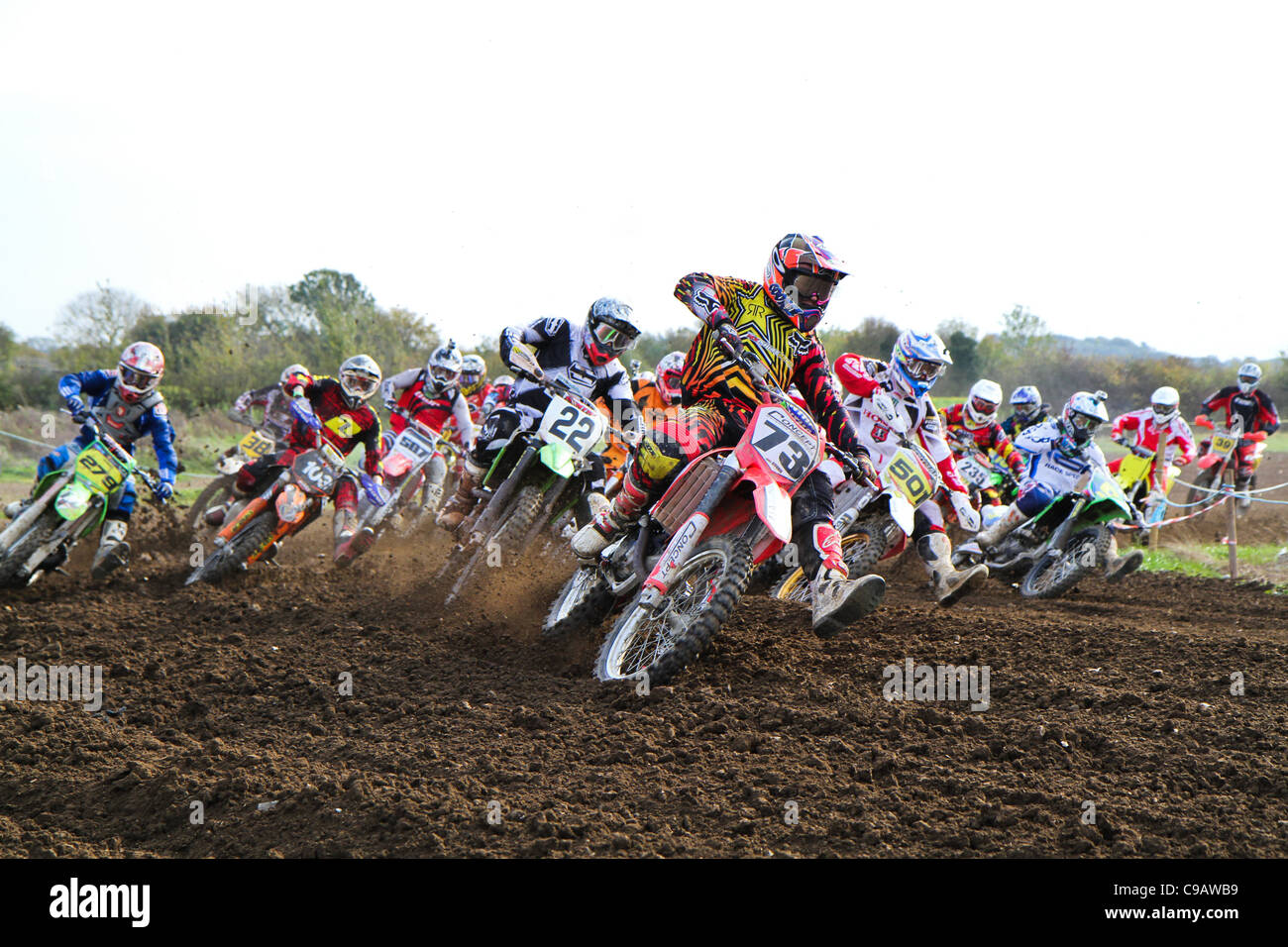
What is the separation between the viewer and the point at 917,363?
8.55 meters

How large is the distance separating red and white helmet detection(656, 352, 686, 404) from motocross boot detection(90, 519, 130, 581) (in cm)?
611

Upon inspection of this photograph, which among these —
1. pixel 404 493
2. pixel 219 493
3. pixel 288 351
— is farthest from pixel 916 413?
pixel 288 351

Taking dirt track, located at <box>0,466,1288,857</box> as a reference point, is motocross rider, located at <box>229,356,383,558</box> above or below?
above

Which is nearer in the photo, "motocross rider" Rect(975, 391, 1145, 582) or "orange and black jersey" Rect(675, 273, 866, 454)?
"orange and black jersey" Rect(675, 273, 866, 454)

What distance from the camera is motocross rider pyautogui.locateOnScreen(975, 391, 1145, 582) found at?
389 inches

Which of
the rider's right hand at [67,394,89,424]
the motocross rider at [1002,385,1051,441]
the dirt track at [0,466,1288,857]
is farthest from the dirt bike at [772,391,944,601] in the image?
the motocross rider at [1002,385,1051,441]

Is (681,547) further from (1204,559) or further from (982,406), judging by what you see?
(1204,559)

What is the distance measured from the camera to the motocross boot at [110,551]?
27.6 ft

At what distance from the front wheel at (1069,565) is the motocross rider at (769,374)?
4.47 meters

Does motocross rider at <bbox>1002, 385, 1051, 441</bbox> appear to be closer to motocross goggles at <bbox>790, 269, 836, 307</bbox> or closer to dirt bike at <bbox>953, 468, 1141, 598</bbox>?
dirt bike at <bbox>953, 468, 1141, 598</bbox>

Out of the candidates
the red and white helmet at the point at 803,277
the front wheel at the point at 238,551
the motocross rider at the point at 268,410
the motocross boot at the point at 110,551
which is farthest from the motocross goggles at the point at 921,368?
the motocross boot at the point at 110,551

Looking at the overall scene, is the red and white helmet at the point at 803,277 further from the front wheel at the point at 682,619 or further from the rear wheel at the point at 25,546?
the rear wheel at the point at 25,546

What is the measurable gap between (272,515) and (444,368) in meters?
3.28

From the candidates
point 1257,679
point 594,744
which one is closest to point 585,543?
point 594,744
